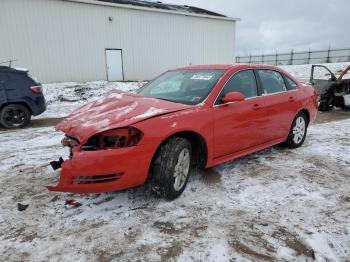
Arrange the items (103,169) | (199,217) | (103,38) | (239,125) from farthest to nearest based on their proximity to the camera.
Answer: (103,38) → (239,125) → (199,217) → (103,169)

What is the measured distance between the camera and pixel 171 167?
133 inches

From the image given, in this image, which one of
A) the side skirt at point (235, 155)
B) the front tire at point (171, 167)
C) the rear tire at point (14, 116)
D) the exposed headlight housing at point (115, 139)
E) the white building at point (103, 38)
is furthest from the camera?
the white building at point (103, 38)

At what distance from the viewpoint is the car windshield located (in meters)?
4.05

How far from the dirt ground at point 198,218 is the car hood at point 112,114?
2.93ft

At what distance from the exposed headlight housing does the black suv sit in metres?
5.84

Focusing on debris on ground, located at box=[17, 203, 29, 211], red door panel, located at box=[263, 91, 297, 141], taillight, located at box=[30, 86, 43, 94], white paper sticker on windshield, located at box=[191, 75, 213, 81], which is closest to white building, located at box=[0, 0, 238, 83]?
taillight, located at box=[30, 86, 43, 94]

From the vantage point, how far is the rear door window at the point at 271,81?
16.3 ft

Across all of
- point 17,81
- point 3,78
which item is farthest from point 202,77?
point 3,78

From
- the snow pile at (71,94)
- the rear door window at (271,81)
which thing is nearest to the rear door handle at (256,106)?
the rear door window at (271,81)

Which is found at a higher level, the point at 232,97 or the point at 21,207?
the point at 232,97

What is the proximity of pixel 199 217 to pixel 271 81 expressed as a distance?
114 inches

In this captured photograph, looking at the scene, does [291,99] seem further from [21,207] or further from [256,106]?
[21,207]

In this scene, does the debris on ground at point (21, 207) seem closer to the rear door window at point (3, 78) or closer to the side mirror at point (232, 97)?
the side mirror at point (232, 97)

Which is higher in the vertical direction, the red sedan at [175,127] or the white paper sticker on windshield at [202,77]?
the white paper sticker on windshield at [202,77]
